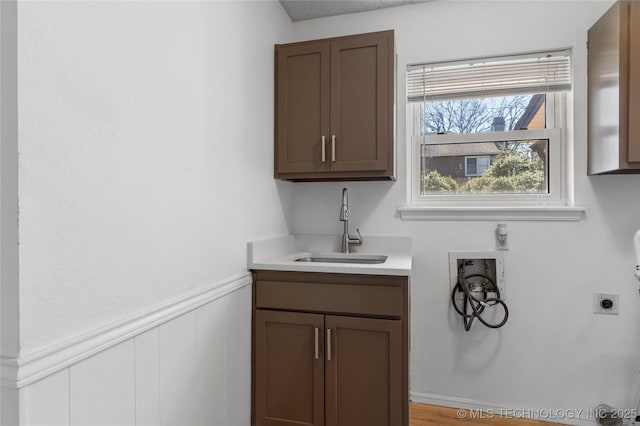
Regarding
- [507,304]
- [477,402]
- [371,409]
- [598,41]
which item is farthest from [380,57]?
[477,402]

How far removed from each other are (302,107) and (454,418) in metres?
1.91

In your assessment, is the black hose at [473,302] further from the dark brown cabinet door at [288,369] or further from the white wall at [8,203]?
the white wall at [8,203]

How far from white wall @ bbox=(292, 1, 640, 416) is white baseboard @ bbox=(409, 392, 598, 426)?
0.01 m

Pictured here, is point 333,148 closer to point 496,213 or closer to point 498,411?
point 496,213

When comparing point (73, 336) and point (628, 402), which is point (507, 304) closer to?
point (628, 402)

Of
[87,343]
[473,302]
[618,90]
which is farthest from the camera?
[473,302]

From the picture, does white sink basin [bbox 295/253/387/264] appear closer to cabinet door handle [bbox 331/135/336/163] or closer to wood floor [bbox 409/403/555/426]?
cabinet door handle [bbox 331/135/336/163]

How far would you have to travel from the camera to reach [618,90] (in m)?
1.61

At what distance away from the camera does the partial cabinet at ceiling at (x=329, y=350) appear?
158cm

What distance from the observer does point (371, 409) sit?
63.2 inches

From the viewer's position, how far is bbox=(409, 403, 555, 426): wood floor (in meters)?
1.91

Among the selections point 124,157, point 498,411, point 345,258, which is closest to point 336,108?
point 345,258

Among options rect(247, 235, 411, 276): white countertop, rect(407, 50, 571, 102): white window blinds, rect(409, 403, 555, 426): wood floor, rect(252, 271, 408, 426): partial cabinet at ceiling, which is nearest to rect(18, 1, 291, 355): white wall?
rect(247, 235, 411, 276): white countertop

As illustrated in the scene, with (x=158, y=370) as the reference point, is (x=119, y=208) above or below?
above
